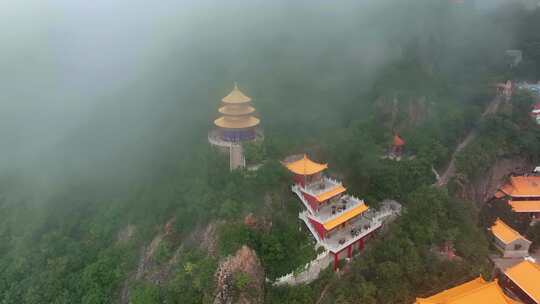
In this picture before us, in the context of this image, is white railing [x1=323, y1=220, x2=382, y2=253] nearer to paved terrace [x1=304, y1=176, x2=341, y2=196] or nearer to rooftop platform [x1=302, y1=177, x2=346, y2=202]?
rooftop platform [x1=302, y1=177, x2=346, y2=202]

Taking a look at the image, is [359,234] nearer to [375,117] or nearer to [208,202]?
[208,202]

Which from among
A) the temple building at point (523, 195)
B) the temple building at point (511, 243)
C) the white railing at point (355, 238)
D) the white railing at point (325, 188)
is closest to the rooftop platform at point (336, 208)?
the white railing at point (325, 188)

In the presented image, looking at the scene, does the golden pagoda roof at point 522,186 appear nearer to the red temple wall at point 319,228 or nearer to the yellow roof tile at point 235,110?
the red temple wall at point 319,228

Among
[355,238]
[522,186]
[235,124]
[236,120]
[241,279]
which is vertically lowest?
[522,186]

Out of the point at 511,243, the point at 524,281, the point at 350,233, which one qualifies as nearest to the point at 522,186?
the point at 511,243

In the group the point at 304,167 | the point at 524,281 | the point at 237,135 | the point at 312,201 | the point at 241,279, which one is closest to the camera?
the point at 241,279

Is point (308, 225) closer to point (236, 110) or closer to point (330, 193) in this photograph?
point (330, 193)

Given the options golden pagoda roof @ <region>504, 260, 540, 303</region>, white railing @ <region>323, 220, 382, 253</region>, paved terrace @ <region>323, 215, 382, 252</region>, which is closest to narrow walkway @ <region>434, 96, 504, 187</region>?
golden pagoda roof @ <region>504, 260, 540, 303</region>
